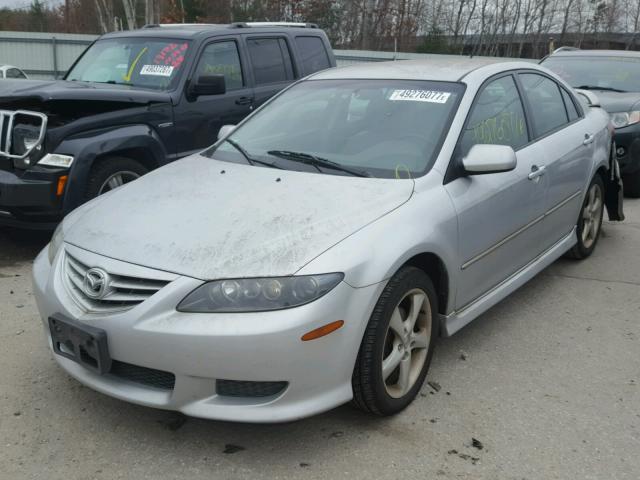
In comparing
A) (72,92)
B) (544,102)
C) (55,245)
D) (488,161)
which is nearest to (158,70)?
(72,92)

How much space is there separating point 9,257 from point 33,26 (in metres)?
51.4

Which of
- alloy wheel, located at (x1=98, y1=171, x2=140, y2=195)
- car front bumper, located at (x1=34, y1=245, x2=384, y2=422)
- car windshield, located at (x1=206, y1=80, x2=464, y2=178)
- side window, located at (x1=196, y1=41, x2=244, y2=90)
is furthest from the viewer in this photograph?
side window, located at (x1=196, y1=41, x2=244, y2=90)

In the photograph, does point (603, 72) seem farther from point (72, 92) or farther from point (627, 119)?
point (72, 92)

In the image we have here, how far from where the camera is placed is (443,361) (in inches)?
146

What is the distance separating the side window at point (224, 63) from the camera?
6.39 m

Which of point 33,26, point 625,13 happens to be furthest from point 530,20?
→ point 33,26

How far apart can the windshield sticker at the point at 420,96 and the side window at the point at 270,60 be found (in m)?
3.26

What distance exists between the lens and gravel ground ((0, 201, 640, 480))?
2.74m

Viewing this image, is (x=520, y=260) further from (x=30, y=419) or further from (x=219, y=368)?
(x=30, y=419)

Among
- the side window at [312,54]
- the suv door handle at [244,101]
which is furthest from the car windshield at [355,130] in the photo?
the side window at [312,54]

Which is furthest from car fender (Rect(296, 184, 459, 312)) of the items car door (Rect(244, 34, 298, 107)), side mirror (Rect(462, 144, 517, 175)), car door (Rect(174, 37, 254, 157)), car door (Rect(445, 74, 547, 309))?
car door (Rect(244, 34, 298, 107))

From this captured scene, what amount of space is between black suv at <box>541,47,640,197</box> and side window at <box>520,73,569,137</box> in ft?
11.0

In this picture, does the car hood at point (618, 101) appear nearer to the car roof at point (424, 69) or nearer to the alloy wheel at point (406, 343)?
the car roof at point (424, 69)

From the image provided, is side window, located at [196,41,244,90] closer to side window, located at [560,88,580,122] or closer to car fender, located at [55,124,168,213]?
car fender, located at [55,124,168,213]
